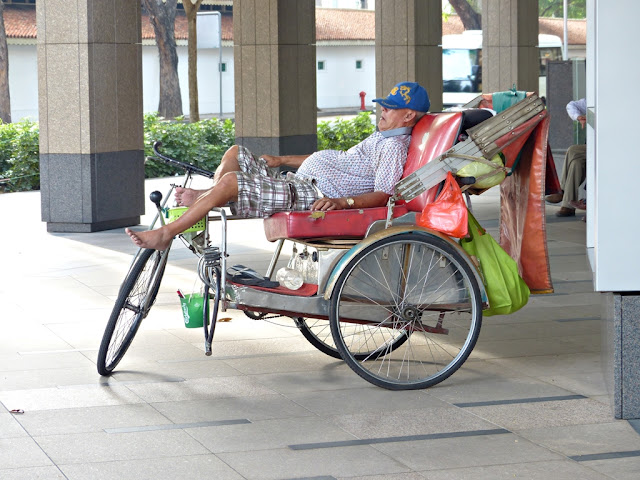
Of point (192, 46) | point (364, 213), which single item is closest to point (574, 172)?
point (364, 213)

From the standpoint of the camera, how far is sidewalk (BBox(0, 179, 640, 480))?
4.24 m

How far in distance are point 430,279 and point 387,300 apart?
0.77 feet

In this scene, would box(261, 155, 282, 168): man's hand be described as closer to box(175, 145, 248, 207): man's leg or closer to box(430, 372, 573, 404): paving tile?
box(175, 145, 248, 207): man's leg

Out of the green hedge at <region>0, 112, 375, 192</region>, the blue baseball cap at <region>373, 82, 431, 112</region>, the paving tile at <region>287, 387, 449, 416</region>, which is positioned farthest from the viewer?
the green hedge at <region>0, 112, 375, 192</region>

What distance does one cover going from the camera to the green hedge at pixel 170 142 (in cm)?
1644

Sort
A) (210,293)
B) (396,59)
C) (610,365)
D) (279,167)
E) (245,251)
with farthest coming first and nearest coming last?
1. (396,59)
2. (245,251)
3. (279,167)
4. (210,293)
5. (610,365)

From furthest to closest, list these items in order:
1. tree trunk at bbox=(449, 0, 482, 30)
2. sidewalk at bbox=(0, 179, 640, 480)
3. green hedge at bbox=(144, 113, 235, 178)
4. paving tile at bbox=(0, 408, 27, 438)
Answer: tree trunk at bbox=(449, 0, 482, 30)
green hedge at bbox=(144, 113, 235, 178)
paving tile at bbox=(0, 408, 27, 438)
sidewalk at bbox=(0, 179, 640, 480)

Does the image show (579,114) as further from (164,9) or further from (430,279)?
(164,9)

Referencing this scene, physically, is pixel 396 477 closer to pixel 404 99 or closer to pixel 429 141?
pixel 429 141

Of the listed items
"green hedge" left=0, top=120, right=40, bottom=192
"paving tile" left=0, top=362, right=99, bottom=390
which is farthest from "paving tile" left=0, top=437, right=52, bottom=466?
"green hedge" left=0, top=120, right=40, bottom=192

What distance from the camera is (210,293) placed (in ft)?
18.1

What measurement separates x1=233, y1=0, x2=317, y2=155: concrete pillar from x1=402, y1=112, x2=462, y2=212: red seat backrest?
320 inches

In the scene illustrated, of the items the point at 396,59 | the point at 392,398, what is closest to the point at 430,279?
the point at 392,398

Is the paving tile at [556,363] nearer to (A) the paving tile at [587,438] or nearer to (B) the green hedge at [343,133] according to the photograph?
(A) the paving tile at [587,438]
